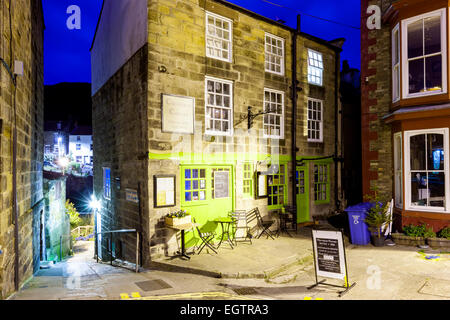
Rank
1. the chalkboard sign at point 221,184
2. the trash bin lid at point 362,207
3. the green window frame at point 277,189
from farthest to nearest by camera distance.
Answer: the green window frame at point 277,189 → the chalkboard sign at point 221,184 → the trash bin lid at point 362,207

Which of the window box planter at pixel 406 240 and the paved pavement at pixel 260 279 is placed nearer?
the paved pavement at pixel 260 279

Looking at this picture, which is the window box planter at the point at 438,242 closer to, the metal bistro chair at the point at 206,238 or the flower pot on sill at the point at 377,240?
the flower pot on sill at the point at 377,240

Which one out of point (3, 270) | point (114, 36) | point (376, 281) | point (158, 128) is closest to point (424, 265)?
point (376, 281)

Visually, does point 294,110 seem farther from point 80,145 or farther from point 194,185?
point 80,145

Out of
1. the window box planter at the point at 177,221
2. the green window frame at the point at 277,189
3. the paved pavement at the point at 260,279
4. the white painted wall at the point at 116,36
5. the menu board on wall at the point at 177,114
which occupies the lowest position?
the paved pavement at the point at 260,279

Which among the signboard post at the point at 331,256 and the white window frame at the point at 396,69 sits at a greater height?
the white window frame at the point at 396,69

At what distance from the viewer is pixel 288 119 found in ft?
40.9

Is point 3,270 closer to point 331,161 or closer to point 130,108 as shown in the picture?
point 130,108

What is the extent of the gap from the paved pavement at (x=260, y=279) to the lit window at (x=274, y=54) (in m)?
7.00

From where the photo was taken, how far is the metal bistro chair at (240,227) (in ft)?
33.7

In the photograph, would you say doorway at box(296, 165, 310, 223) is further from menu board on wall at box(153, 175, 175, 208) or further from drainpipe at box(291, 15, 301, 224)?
menu board on wall at box(153, 175, 175, 208)

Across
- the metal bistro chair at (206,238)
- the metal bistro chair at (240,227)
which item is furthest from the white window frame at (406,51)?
the metal bistro chair at (206,238)

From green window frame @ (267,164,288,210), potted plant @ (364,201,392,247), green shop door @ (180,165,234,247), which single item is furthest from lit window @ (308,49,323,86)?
potted plant @ (364,201,392,247)

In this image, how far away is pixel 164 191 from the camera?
8.81 metres
